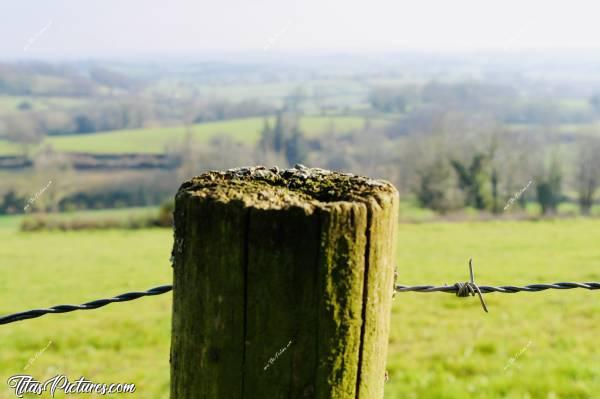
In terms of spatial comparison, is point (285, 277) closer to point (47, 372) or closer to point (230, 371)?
point (230, 371)

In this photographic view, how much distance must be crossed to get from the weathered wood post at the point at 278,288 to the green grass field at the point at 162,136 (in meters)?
71.9

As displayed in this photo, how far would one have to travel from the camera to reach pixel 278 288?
1291 mm

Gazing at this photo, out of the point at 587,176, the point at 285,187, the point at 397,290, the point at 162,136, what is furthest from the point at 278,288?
the point at 162,136

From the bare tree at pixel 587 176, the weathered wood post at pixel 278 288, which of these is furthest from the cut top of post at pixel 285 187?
the bare tree at pixel 587 176

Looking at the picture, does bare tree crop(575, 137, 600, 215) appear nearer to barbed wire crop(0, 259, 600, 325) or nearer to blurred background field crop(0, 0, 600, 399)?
blurred background field crop(0, 0, 600, 399)

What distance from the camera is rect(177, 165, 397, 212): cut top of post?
4.35ft

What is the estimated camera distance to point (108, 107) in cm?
10231

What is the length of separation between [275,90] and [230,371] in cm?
14413

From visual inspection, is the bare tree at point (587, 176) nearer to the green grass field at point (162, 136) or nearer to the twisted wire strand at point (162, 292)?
the green grass field at point (162, 136)

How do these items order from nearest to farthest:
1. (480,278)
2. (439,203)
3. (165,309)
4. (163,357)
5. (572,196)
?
(163,357) < (165,309) < (480,278) < (439,203) < (572,196)

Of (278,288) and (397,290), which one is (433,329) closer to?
(397,290)

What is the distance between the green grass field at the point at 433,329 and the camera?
530 cm

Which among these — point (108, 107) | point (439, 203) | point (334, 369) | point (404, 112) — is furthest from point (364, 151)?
point (334, 369)

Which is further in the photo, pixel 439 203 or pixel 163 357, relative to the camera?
pixel 439 203
